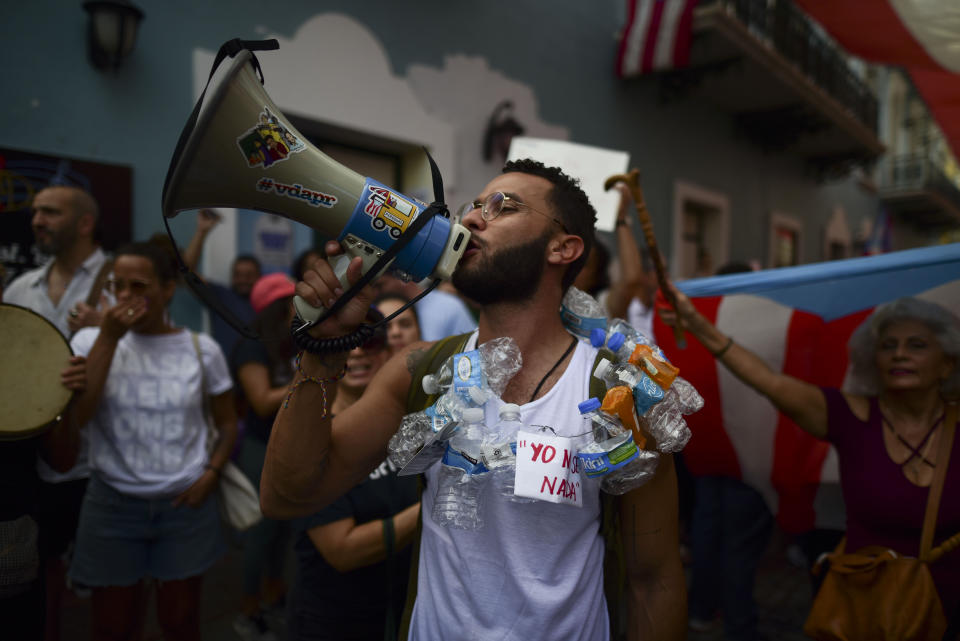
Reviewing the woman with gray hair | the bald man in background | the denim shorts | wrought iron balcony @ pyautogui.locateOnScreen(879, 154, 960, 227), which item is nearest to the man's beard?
the woman with gray hair

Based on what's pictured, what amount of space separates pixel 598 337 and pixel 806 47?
1007 cm

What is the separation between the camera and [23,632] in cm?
201

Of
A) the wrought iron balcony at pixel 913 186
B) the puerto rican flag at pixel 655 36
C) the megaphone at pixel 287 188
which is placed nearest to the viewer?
the megaphone at pixel 287 188

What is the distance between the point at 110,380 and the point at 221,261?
212cm

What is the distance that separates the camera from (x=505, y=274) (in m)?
1.53

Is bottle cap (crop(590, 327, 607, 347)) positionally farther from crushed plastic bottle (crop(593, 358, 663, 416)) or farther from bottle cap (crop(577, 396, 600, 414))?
bottle cap (crop(577, 396, 600, 414))

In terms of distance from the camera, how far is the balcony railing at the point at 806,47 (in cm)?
834

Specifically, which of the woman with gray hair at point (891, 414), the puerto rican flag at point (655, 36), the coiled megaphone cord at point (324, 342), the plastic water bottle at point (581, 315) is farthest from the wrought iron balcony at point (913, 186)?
the coiled megaphone cord at point (324, 342)

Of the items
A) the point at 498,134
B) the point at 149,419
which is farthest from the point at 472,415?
the point at 498,134

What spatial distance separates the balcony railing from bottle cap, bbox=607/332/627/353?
22.0ft

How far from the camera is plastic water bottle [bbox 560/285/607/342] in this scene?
1676 mm

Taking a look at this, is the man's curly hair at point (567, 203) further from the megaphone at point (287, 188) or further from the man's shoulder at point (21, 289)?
the man's shoulder at point (21, 289)

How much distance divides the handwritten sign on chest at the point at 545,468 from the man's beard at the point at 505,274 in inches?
14.4

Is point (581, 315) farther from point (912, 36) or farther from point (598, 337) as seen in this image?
point (912, 36)
